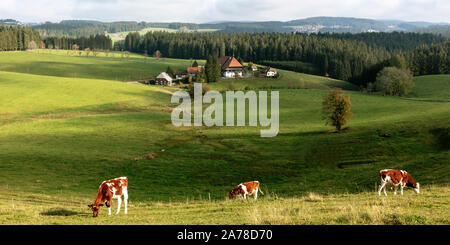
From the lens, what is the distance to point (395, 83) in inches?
5084

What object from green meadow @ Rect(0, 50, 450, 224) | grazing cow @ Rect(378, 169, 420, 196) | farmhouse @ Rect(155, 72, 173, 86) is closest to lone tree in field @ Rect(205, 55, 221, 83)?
farmhouse @ Rect(155, 72, 173, 86)

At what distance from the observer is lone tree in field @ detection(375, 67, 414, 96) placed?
129000 millimetres

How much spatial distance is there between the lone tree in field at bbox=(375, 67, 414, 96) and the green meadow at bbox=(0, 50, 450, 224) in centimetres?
3615

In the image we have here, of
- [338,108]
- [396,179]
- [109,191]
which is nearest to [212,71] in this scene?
[338,108]

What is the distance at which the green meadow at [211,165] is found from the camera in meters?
18.3

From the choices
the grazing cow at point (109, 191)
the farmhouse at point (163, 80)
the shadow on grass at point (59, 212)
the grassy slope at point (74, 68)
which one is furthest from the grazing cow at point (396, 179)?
the grassy slope at point (74, 68)

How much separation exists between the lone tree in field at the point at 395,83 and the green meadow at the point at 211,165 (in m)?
36.1

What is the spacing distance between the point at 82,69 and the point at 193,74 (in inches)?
1989

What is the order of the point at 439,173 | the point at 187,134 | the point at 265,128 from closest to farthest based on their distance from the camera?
the point at 439,173, the point at 187,134, the point at 265,128

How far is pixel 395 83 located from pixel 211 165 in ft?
335
